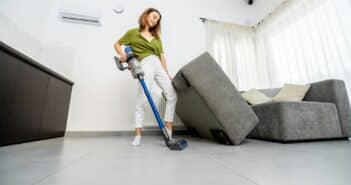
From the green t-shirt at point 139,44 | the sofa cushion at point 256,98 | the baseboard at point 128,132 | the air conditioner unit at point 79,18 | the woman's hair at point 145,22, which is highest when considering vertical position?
the air conditioner unit at point 79,18

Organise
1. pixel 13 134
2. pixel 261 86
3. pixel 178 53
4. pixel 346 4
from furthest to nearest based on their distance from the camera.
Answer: pixel 261 86 < pixel 178 53 < pixel 346 4 < pixel 13 134

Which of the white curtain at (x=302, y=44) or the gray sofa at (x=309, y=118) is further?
the white curtain at (x=302, y=44)

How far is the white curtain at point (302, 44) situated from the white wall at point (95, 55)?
1.14 metres

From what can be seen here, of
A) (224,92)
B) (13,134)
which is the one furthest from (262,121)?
(13,134)

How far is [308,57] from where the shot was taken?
2133mm

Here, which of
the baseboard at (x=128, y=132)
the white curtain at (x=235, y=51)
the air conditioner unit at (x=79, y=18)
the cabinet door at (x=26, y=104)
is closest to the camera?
the cabinet door at (x=26, y=104)

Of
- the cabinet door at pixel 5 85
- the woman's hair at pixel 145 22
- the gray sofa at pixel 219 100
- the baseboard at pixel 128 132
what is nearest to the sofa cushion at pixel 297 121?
the gray sofa at pixel 219 100

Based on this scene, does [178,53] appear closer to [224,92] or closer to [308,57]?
[224,92]

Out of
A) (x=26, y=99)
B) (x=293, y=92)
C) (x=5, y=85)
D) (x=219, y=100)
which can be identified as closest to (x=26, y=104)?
(x=26, y=99)

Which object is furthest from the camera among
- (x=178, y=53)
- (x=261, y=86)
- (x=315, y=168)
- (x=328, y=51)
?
(x=261, y=86)

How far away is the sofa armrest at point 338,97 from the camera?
145 cm

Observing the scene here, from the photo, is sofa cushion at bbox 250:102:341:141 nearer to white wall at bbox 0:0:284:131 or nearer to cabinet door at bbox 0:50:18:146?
white wall at bbox 0:0:284:131

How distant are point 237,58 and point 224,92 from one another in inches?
76.9

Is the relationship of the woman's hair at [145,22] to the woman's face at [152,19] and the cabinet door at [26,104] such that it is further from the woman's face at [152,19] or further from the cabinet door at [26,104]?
the cabinet door at [26,104]
